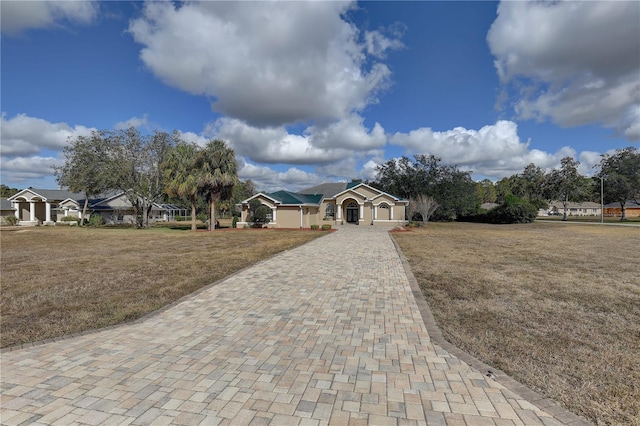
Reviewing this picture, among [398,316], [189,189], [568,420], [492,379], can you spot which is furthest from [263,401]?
[189,189]

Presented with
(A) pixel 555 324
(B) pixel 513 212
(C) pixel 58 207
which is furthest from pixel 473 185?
(C) pixel 58 207

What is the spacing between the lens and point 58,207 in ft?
142

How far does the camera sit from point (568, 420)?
281cm

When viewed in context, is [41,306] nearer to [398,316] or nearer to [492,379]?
[398,316]

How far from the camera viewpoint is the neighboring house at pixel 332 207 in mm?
31719

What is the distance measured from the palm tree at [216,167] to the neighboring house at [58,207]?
1998cm

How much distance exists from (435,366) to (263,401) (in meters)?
2.06

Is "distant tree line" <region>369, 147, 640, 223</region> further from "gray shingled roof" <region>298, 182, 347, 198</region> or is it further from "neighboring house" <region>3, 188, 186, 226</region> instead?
"neighboring house" <region>3, 188, 186, 226</region>

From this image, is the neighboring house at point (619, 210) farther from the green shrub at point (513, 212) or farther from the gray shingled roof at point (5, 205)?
the gray shingled roof at point (5, 205)

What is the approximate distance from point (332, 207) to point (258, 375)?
3363cm

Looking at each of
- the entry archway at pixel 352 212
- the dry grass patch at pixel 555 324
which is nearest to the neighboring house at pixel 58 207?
the entry archway at pixel 352 212

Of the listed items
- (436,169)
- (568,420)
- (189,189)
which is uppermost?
(436,169)

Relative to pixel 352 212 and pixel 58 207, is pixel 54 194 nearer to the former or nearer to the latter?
pixel 58 207

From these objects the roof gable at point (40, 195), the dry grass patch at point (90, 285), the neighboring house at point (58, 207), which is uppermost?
the roof gable at point (40, 195)
